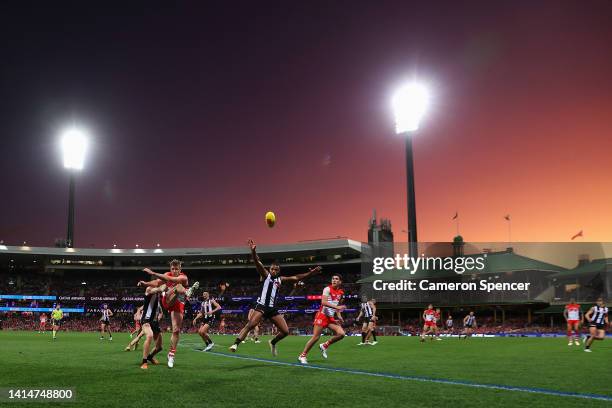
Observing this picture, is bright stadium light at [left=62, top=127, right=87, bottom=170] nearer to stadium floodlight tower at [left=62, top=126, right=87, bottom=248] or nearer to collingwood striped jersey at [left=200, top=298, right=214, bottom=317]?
stadium floodlight tower at [left=62, top=126, right=87, bottom=248]

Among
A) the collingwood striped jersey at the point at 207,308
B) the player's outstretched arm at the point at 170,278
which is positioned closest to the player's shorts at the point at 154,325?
the player's outstretched arm at the point at 170,278

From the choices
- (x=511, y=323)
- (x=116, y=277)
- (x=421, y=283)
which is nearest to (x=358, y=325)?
(x=421, y=283)

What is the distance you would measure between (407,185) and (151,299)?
54.9m

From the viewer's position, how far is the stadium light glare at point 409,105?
62.6 m

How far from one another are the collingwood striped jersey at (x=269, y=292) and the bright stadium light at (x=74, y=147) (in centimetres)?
7198

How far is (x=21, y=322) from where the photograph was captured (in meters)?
77.9

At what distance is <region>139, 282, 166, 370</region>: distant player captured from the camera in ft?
43.4

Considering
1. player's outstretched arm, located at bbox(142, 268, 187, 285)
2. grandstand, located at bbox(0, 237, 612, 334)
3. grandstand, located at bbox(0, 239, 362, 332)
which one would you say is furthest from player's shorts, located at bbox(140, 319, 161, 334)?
grandstand, located at bbox(0, 239, 362, 332)

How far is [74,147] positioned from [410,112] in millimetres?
49036

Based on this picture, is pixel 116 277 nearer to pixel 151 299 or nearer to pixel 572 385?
pixel 151 299

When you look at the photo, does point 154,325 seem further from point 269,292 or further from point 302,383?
point 302,383

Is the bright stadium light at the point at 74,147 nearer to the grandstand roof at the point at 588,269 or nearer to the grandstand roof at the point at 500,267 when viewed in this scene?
the grandstand roof at the point at 500,267

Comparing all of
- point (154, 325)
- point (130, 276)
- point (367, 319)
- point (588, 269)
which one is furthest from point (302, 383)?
point (130, 276)

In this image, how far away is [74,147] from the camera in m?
77.9
